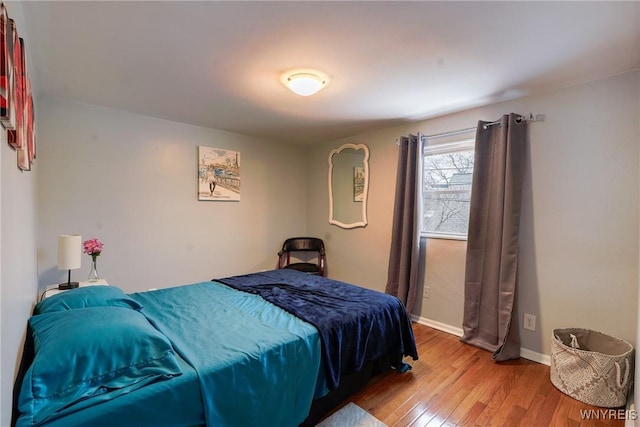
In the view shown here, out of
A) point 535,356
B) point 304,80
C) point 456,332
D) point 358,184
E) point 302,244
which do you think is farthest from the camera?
point 302,244

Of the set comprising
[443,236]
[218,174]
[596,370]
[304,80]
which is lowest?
[596,370]

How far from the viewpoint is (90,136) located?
2922mm

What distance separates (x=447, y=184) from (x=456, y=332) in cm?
155

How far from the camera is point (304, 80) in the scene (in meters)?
2.15

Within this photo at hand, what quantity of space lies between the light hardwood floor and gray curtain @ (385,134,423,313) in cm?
85

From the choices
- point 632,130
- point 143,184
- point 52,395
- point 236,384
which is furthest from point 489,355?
point 143,184

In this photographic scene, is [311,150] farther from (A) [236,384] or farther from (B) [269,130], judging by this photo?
(A) [236,384]

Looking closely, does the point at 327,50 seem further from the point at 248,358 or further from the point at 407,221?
the point at 407,221

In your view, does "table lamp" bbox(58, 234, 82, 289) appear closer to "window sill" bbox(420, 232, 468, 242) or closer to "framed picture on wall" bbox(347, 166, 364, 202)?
"framed picture on wall" bbox(347, 166, 364, 202)

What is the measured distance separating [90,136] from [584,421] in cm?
453

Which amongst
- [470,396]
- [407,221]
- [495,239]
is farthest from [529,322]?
[407,221]

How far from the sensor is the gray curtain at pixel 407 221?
326cm

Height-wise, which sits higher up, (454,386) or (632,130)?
(632,130)

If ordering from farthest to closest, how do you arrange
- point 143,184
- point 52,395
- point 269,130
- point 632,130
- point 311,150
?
point 311,150, point 269,130, point 143,184, point 632,130, point 52,395
